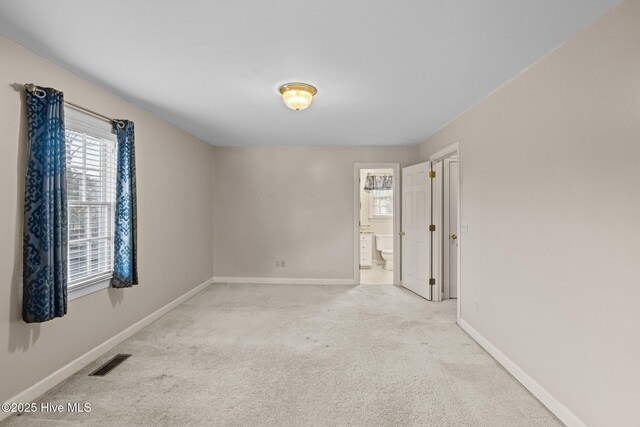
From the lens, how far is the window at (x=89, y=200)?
2551mm

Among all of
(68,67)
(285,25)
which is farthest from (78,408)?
(285,25)

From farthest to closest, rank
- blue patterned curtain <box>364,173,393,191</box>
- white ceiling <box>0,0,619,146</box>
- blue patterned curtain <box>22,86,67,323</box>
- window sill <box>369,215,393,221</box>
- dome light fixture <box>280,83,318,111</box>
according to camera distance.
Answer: window sill <box>369,215,393,221</box>
blue patterned curtain <box>364,173,393,191</box>
dome light fixture <box>280,83,318,111</box>
blue patterned curtain <box>22,86,67,323</box>
white ceiling <box>0,0,619,146</box>

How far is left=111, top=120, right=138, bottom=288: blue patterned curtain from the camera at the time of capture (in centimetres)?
296

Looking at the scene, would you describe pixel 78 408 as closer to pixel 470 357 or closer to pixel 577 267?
pixel 470 357

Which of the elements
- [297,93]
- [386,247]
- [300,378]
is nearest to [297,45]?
[297,93]

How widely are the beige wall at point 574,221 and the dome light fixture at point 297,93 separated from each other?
173cm

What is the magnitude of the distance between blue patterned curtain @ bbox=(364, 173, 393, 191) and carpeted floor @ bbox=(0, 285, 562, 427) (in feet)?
12.8

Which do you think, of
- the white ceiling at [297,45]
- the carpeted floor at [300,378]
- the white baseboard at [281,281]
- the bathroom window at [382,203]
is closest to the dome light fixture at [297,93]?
the white ceiling at [297,45]

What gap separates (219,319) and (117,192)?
72.5 inches

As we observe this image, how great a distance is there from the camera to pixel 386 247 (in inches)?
273

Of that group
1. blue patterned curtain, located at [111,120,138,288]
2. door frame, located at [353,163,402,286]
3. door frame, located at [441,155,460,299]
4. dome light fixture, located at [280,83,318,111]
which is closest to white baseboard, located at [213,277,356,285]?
door frame, located at [353,163,402,286]

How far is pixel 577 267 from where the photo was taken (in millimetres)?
1907

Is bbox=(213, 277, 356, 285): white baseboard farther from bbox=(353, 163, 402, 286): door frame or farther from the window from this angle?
the window

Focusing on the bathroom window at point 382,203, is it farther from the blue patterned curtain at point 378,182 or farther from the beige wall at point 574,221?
the beige wall at point 574,221
